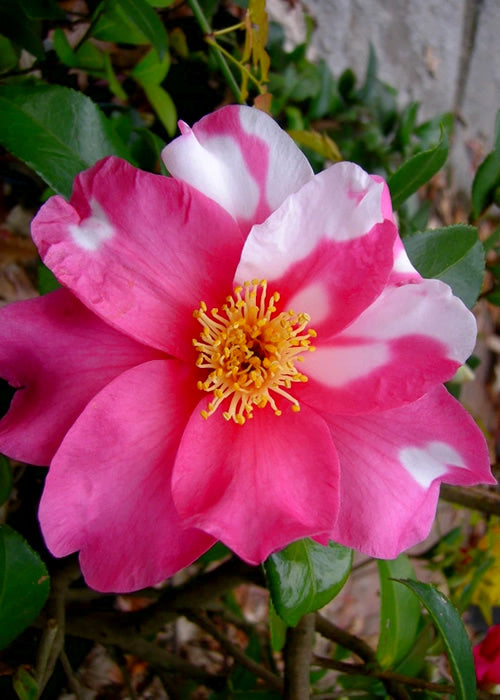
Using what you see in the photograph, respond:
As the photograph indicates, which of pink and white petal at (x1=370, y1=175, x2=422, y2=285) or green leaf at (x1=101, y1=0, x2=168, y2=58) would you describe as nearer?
pink and white petal at (x1=370, y1=175, x2=422, y2=285)

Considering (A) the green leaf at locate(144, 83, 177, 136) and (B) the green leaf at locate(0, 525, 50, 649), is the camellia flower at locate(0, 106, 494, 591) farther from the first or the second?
(A) the green leaf at locate(144, 83, 177, 136)

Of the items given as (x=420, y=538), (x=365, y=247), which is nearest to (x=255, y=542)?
(x=420, y=538)

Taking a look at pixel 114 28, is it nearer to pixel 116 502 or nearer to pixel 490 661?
pixel 116 502

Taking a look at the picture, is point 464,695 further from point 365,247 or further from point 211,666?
point 211,666

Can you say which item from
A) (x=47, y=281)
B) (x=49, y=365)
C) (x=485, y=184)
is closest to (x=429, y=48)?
(x=485, y=184)

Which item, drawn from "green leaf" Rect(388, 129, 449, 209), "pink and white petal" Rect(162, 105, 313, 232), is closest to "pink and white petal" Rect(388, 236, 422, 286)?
"pink and white petal" Rect(162, 105, 313, 232)
